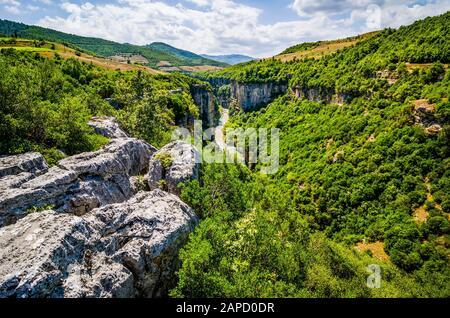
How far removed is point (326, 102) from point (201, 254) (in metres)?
90.2

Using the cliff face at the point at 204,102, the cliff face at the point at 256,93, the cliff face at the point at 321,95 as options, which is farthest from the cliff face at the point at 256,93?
the cliff face at the point at 204,102

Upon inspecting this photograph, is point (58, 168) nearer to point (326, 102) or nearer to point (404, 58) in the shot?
point (404, 58)

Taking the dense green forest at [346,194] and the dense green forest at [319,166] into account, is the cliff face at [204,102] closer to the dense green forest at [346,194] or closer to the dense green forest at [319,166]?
the dense green forest at [319,166]

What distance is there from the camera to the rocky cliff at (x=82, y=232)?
10.7 m

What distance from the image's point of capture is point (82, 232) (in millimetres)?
12734

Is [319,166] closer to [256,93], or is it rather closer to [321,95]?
[321,95]

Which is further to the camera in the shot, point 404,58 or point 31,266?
point 404,58

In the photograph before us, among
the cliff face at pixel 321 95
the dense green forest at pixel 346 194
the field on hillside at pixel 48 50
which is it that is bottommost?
the dense green forest at pixel 346 194

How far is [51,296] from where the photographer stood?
10.1 metres

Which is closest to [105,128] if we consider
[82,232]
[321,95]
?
[82,232]

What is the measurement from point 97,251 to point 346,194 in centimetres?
5528

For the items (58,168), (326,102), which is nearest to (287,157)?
(326,102)

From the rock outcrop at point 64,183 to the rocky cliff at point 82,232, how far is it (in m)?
0.05

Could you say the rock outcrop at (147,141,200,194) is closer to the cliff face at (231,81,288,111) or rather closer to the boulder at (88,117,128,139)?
the boulder at (88,117,128,139)
